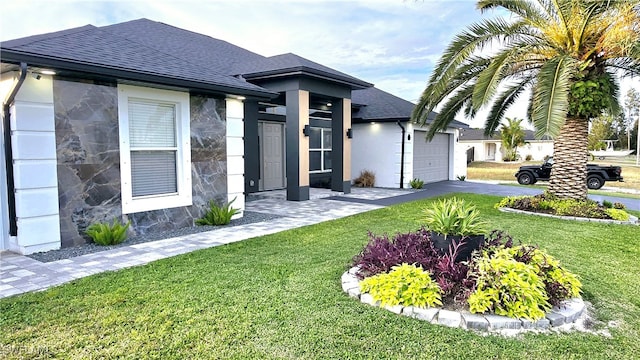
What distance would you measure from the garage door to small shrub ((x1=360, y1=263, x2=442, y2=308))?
12.7 meters

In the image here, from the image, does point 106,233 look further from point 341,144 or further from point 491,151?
point 491,151

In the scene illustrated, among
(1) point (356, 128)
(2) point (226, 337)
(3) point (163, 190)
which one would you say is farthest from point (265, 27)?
(2) point (226, 337)

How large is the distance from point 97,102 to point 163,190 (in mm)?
1940

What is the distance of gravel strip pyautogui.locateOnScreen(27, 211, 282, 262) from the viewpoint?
570 cm

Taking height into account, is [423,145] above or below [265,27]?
below

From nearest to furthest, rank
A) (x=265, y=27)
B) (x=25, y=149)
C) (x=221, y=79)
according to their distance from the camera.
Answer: (x=25, y=149), (x=221, y=79), (x=265, y=27)

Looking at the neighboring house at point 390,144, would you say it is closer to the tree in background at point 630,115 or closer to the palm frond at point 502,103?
the palm frond at point 502,103

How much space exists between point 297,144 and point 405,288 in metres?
7.85

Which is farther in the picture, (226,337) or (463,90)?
(463,90)

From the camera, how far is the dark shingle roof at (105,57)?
18.1ft

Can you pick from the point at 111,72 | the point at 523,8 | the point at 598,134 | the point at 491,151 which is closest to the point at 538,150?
the point at 491,151

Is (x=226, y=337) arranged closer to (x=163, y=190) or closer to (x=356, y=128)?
(x=163, y=190)

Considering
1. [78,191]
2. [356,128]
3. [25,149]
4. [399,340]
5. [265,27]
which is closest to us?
[399,340]

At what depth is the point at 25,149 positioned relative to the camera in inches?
223
